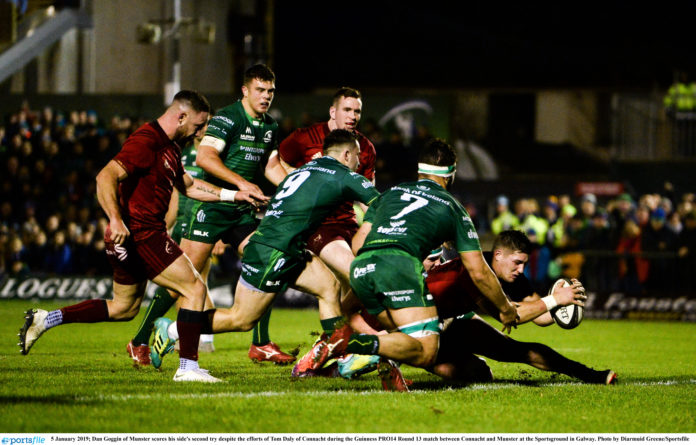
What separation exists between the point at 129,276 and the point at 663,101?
24.3m

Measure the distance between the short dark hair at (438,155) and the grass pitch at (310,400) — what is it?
1.68 metres

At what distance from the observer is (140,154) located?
28.0 ft

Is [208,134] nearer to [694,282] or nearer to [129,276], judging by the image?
[129,276]

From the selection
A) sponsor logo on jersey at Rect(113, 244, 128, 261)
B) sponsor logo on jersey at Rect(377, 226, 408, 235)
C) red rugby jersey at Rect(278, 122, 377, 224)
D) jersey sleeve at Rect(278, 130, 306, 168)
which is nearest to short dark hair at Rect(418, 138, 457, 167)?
sponsor logo on jersey at Rect(377, 226, 408, 235)

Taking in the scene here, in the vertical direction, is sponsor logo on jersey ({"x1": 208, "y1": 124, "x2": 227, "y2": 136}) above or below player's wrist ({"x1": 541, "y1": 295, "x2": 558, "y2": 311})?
above

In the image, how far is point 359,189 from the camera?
8.52 m

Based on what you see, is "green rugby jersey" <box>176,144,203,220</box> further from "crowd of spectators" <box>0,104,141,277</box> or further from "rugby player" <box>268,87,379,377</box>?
"crowd of spectators" <box>0,104,141,277</box>

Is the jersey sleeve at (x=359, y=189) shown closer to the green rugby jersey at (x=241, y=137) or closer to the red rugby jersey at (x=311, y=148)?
the red rugby jersey at (x=311, y=148)

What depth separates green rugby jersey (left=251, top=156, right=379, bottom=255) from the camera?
8539 mm

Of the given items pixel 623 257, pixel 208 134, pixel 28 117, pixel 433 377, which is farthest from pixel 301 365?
pixel 28 117

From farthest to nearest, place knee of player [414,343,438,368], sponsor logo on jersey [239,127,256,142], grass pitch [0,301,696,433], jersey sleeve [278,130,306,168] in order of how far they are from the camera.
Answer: jersey sleeve [278,130,306,168]
sponsor logo on jersey [239,127,256,142]
knee of player [414,343,438,368]
grass pitch [0,301,696,433]

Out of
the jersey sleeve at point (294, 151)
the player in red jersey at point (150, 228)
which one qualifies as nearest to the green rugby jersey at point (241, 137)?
the jersey sleeve at point (294, 151)

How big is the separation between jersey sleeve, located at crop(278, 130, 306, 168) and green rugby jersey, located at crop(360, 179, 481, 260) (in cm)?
295

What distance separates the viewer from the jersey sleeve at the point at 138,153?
8461mm
